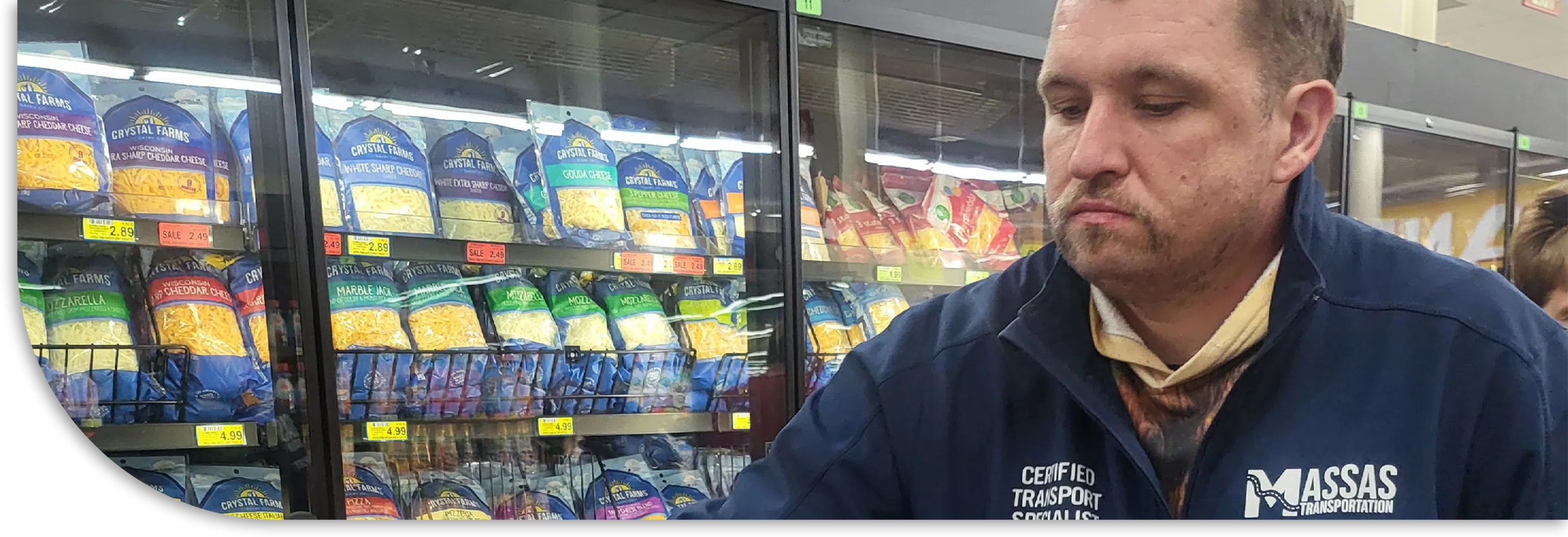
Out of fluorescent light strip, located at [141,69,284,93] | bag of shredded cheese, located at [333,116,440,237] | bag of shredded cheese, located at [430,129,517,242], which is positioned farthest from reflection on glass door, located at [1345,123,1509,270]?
fluorescent light strip, located at [141,69,284,93]

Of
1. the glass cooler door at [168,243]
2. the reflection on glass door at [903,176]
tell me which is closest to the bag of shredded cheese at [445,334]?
the glass cooler door at [168,243]

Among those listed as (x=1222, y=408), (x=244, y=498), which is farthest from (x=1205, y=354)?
(x=244, y=498)

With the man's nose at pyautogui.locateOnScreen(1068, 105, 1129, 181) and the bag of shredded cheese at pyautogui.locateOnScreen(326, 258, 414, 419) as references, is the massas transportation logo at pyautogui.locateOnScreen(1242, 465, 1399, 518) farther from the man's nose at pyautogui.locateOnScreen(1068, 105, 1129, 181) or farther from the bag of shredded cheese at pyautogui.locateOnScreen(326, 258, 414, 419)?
A: the bag of shredded cheese at pyautogui.locateOnScreen(326, 258, 414, 419)

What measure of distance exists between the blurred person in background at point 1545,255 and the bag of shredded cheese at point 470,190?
2.03 metres

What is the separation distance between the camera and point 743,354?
2.30m

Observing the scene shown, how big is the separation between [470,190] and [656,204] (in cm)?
41

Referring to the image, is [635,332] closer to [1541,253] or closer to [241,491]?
[241,491]

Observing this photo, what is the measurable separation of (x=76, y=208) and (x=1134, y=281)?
5.28 feet

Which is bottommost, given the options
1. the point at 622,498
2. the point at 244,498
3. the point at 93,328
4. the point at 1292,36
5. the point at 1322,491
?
the point at 622,498

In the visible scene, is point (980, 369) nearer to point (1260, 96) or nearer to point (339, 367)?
point (1260, 96)

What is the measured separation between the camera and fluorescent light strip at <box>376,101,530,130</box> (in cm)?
212

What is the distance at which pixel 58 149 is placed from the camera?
1.62 metres
